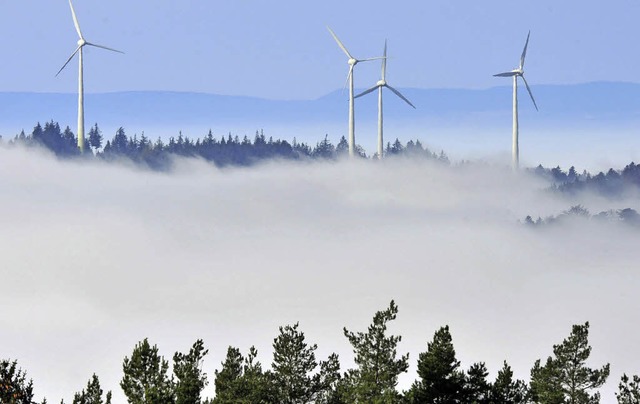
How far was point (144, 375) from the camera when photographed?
3041 inches

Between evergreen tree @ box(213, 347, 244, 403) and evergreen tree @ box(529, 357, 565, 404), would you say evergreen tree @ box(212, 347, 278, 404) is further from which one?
evergreen tree @ box(529, 357, 565, 404)

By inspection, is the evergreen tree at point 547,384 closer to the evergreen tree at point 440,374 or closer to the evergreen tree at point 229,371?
the evergreen tree at point 440,374

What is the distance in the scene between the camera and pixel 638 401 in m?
85.9

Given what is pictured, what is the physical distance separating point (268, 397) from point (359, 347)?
6671mm

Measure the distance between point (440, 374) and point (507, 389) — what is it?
272 inches

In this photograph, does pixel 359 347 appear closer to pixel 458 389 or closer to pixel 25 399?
pixel 458 389

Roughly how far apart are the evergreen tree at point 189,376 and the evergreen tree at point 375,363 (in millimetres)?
8969

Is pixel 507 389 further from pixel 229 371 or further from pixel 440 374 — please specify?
pixel 229 371

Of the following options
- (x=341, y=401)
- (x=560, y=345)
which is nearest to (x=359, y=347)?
(x=341, y=401)

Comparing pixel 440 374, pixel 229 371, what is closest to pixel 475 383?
pixel 440 374

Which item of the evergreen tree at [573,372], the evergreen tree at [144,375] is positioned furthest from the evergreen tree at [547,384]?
the evergreen tree at [144,375]

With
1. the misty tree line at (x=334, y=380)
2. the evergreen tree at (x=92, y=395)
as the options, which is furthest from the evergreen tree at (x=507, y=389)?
the evergreen tree at (x=92, y=395)

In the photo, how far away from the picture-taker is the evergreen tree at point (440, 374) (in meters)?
81.9

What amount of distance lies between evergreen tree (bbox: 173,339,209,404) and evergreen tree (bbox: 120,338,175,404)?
65 centimetres
